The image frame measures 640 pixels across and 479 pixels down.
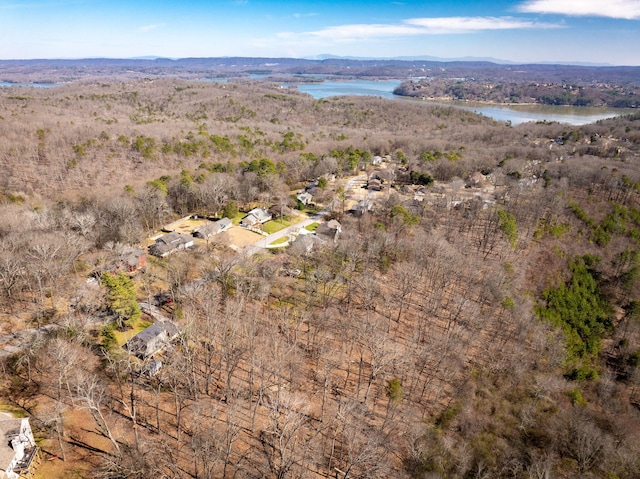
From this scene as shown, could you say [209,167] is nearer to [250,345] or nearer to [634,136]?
[250,345]

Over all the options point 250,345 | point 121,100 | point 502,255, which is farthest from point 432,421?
point 121,100

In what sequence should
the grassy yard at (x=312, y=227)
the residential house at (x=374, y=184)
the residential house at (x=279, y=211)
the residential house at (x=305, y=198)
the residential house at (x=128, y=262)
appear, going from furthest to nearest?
the residential house at (x=374, y=184), the residential house at (x=305, y=198), the residential house at (x=279, y=211), the grassy yard at (x=312, y=227), the residential house at (x=128, y=262)

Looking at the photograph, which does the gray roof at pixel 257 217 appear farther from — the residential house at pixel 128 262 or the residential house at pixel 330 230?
the residential house at pixel 128 262

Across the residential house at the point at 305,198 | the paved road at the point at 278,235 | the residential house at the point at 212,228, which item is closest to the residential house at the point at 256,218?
the residential house at the point at 212,228

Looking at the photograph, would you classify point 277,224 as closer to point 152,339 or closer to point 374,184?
point 374,184

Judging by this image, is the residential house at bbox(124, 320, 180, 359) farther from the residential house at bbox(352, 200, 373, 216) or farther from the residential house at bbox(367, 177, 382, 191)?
the residential house at bbox(367, 177, 382, 191)

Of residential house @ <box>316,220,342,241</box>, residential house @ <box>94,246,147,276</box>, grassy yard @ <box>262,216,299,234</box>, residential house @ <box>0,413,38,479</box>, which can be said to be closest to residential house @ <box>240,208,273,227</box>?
grassy yard @ <box>262,216,299,234</box>

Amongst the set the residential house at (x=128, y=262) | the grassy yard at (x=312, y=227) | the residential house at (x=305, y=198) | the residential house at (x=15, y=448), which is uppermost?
the residential house at (x=305, y=198)
